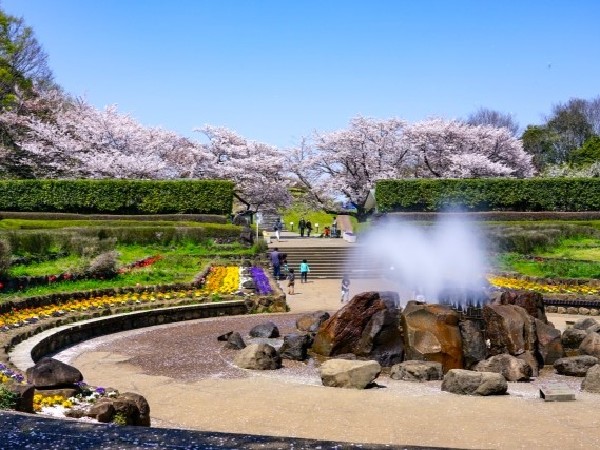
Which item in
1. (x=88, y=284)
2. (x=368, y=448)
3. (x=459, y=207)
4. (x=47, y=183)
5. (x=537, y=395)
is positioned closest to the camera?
(x=368, y=448)

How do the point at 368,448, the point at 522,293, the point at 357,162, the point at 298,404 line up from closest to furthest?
the point at 368,448, the point at 298,404, the point at 522,293, the point at 357,162

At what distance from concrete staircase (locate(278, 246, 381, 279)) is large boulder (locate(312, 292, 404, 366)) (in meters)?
18.0

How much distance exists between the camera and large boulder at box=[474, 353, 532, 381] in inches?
540

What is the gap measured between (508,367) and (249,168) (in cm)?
4708

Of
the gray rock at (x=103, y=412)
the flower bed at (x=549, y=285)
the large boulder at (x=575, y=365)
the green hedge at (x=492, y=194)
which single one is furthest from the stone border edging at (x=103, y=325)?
the green hedge at (x=492, y=194)

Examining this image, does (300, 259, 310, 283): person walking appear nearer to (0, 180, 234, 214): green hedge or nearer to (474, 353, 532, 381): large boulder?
(474, 353, 532, 381): large boulder

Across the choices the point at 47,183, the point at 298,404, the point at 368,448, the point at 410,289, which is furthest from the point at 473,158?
the point at 368,448

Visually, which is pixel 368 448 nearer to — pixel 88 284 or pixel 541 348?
pixel 541 348

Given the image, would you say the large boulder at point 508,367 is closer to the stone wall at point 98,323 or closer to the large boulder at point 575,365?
the large boulder at point 575,365

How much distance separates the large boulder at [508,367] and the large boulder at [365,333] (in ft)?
6.04

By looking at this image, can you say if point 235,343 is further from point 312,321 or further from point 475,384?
point 475,384

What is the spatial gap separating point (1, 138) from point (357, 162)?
93.4 ft

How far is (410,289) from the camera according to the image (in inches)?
1052

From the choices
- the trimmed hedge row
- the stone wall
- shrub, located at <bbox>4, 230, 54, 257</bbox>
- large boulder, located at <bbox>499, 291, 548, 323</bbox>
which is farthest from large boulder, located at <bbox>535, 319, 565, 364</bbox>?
the trimmed hedge row
